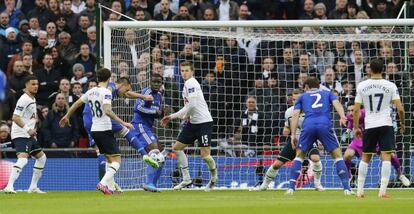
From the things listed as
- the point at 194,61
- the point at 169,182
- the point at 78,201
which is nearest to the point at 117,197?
the point at 78,201

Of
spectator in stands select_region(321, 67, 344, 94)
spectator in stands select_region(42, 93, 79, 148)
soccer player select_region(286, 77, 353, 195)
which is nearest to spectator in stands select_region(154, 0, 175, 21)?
spectator in stands select_region(42, 93, 79, 148)

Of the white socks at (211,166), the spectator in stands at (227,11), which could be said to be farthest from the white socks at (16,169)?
the spectator in stands at (227,11)

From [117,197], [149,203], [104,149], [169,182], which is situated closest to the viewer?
[149,203]

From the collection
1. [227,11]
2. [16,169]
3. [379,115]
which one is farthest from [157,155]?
[227,11]

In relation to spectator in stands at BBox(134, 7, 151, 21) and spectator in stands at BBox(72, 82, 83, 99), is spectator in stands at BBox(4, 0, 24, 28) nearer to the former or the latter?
spectator in stands at BBox(134, 7, 151, 21)

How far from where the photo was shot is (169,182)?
2522cm

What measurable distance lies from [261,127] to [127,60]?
347 cm

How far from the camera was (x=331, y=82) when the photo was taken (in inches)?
1033

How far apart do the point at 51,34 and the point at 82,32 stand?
784 mm

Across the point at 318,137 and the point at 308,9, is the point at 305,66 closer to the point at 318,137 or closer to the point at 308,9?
the point at 308,9

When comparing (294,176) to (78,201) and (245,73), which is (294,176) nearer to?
(78,201)

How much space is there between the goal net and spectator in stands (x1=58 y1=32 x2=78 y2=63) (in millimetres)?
3312

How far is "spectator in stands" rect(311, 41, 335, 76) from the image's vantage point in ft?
86.9

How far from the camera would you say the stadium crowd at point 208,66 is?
25.8m
